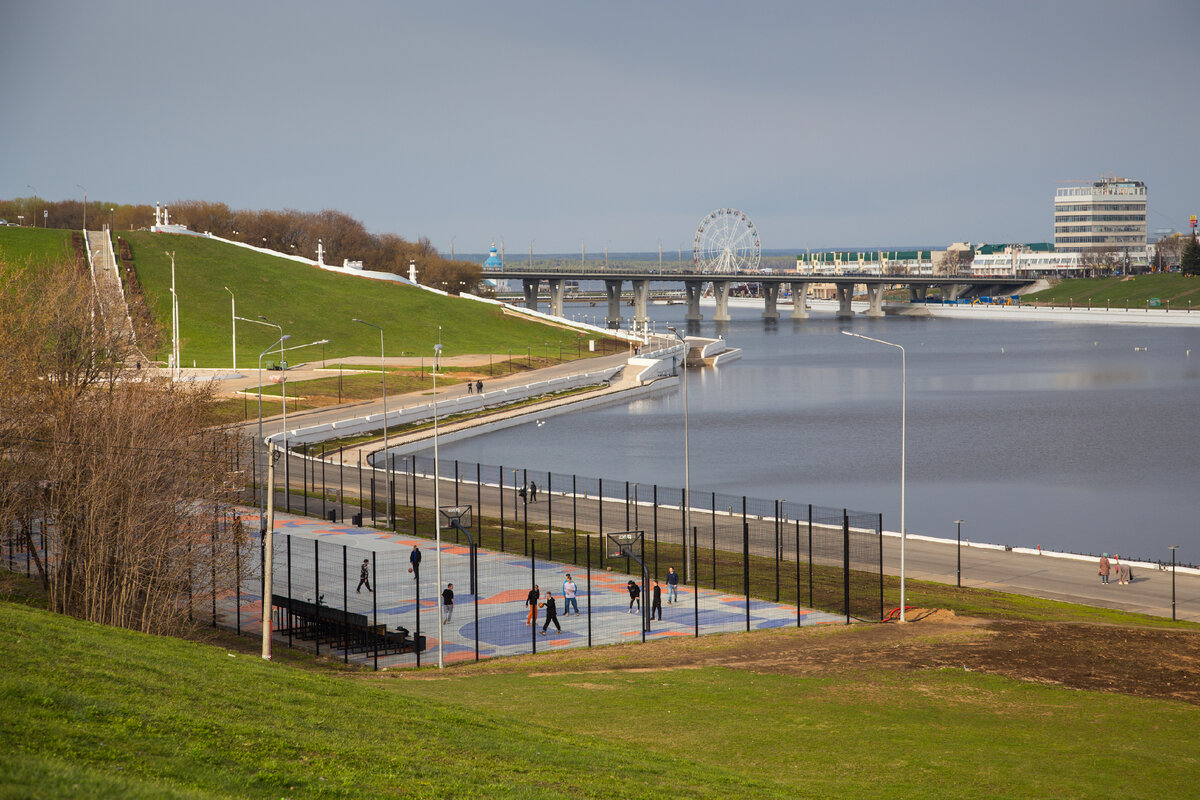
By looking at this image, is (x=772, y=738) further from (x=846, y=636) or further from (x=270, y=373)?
(x=270, y=373)

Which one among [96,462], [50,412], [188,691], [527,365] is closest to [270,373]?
[527,365]

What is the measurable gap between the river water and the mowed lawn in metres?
27.3

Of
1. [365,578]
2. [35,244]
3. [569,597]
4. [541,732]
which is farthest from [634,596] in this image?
[35,244]

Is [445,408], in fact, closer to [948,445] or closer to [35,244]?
[948,445]

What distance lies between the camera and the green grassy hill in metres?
123

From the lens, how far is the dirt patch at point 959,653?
77.7 ft

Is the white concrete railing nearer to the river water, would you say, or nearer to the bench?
the river water

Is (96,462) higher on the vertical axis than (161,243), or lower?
lower

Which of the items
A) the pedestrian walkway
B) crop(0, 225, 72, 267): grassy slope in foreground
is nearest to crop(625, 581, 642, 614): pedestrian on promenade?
the pedestrian walkway

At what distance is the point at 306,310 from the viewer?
136 meters

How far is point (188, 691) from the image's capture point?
15.8 metres

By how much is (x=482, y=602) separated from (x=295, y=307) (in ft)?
364

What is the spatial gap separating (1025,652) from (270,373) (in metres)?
80.1

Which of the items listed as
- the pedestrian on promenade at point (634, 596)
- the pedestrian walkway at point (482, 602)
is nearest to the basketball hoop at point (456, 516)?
the pedestrian walkway at point (482, 602)
